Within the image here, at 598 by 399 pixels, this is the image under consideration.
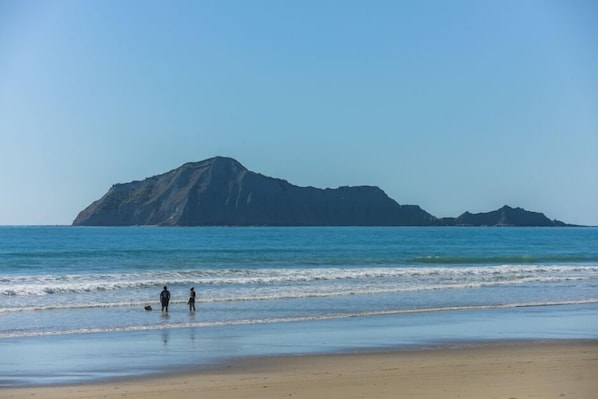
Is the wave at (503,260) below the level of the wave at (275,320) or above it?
above

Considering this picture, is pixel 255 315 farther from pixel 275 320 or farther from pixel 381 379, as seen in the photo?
pixel 381 379

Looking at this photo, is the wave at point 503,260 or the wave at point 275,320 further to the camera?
the wave at point 503,260

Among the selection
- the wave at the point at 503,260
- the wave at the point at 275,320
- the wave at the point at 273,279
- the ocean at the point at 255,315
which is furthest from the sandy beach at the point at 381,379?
the wave at the point at 503,260

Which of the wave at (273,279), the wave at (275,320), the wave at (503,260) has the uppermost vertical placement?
the wave at (503,260)

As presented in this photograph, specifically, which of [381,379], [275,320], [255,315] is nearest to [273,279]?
[255,315]

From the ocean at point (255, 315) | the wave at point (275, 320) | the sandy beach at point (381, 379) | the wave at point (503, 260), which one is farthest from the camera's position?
the wave at point (503, 260)

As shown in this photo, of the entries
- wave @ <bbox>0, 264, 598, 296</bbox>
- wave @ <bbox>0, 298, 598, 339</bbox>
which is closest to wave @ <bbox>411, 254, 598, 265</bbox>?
wave @ <bbox>0, 264, 598, 296</bbox>

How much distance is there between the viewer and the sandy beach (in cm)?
1262

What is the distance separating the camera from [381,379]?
13.8m

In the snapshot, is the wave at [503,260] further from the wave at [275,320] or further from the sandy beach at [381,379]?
the sandy beach at [381,379]

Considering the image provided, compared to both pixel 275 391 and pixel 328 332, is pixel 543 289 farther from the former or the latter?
pixel 275 391

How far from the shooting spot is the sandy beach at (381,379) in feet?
41.4

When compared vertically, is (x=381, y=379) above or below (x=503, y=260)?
below

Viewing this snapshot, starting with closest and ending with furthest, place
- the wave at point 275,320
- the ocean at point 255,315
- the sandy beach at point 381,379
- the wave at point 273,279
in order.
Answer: the sandy beach at point 381,379, the ocean at point 255,315, the wave at point 275,320, the wave at point 273,279
